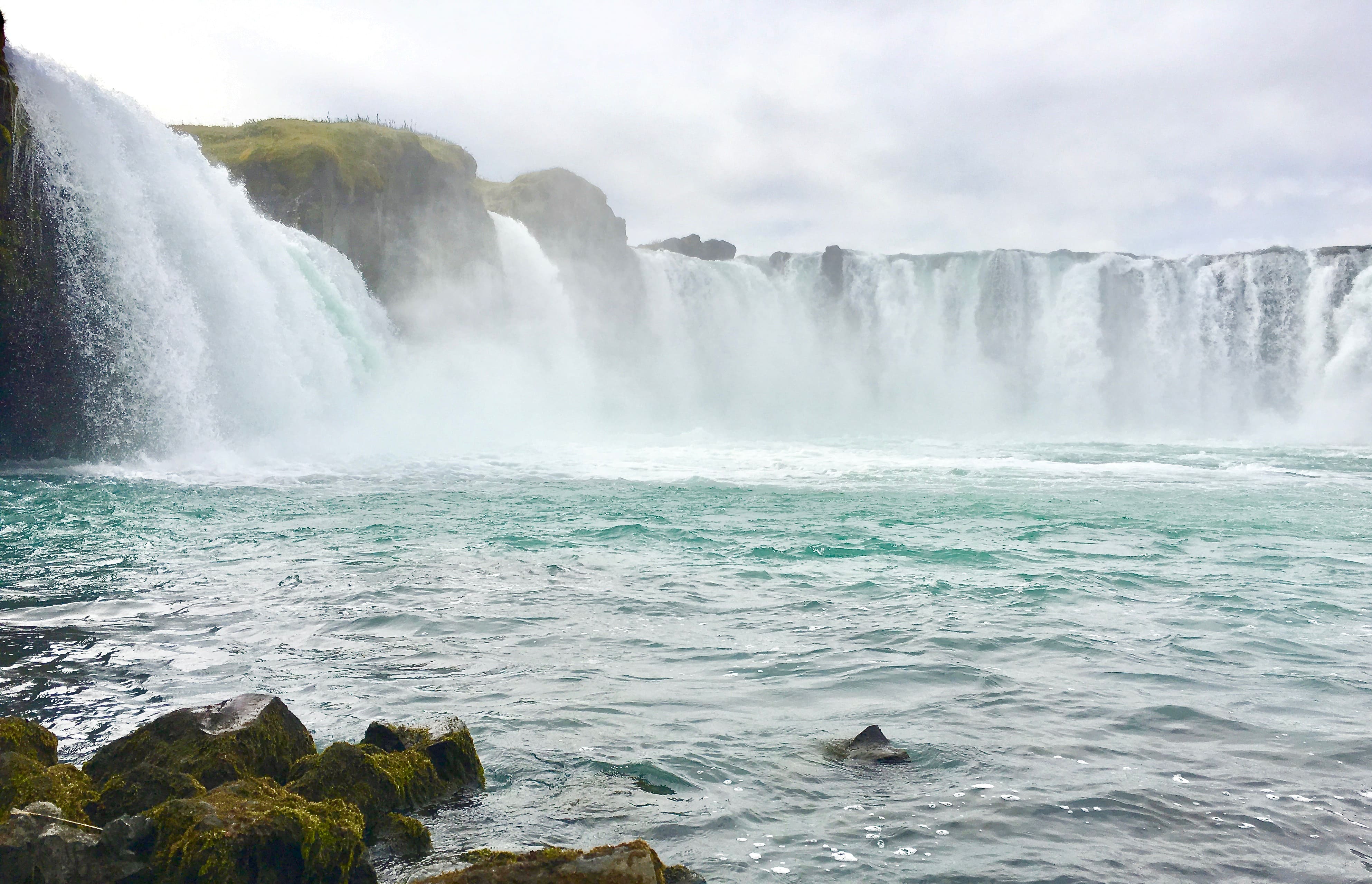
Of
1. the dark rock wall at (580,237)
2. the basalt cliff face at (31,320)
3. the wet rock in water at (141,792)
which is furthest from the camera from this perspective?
the dark rock wall at (580,237)

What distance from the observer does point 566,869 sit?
3643mm

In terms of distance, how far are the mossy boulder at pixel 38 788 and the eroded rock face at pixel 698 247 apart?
192 feet

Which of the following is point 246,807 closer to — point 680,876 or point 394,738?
point 394,738

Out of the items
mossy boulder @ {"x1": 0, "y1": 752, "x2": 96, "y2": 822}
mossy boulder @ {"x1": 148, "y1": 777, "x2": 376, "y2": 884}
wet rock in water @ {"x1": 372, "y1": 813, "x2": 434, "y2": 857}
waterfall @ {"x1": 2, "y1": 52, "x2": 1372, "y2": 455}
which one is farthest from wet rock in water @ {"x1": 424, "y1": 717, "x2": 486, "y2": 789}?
waterfall @ {"x1": 2, "y1": 52, "x2": 1372, "y2": 455}

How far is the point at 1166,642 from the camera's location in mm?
8703

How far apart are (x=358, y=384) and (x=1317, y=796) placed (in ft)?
93.8

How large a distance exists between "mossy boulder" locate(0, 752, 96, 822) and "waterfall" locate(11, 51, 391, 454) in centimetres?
1939

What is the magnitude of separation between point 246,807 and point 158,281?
2063cm

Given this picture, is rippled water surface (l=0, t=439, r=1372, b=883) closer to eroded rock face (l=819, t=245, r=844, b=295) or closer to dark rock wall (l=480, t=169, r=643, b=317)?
dark rock wall (l=480, t=169, r=643, b=317)

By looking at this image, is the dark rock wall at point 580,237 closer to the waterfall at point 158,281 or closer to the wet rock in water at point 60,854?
the waterfall at point 158,281

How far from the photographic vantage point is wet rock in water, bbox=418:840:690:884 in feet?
11.9

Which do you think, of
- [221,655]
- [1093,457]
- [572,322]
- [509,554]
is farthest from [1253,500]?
[572,322]

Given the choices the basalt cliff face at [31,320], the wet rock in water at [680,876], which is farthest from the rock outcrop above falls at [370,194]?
the wet rock in water at [680,876]

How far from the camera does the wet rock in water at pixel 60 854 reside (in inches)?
140
